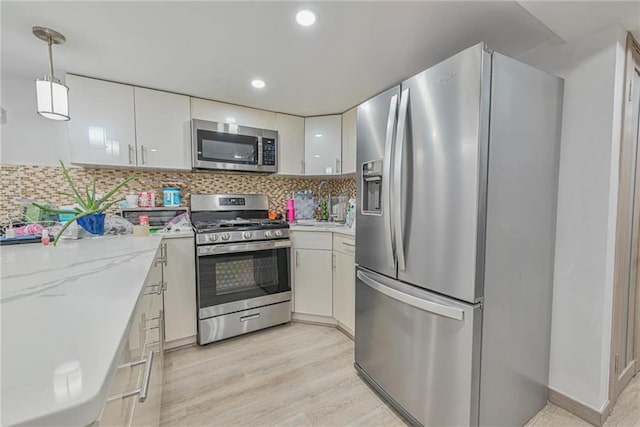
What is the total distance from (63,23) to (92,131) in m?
0.82

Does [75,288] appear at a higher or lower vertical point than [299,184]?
lower

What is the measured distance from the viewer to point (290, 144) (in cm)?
293

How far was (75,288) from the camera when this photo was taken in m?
0.77

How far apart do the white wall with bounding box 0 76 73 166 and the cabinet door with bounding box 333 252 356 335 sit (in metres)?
2.43

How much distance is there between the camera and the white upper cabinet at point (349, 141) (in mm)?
2715

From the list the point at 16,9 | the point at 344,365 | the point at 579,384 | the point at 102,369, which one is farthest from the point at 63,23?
the point at 579,384

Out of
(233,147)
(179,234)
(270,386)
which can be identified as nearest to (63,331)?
(270,386)

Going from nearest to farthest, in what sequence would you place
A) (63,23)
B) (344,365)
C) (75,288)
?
(75,288) → (63,23) → (344,365)

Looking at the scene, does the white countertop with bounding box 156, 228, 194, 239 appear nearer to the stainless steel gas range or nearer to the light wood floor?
the stainless steel gas range

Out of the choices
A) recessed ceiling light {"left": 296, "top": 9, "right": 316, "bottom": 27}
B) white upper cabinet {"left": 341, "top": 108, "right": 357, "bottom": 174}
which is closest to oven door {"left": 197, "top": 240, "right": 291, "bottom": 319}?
white upper cabinet {"left": 341, "top": 108, "right": 357, "bottom": 174}

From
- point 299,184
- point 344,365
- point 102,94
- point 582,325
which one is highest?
point 102,94

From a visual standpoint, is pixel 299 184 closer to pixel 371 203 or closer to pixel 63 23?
pixel 371 203

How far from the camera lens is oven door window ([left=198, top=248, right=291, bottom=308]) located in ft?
7.36

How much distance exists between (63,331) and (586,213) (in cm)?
212
